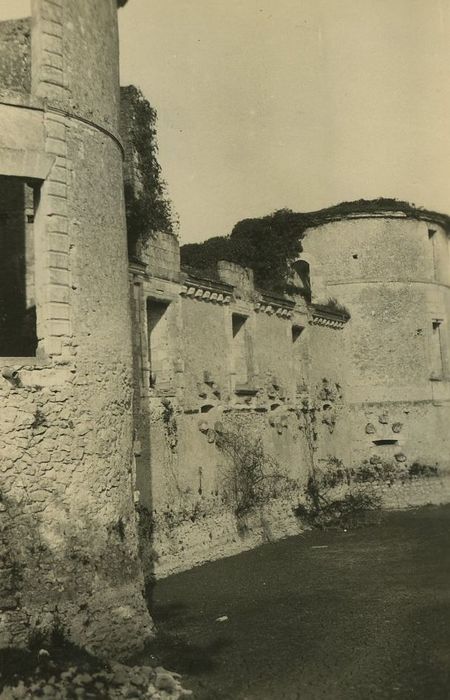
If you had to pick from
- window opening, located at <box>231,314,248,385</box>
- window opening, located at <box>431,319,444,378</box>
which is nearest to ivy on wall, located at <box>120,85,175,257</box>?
window opening, located at <box>231,314,248,385</box>

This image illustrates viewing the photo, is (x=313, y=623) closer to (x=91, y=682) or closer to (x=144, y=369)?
(x=91, y=682)

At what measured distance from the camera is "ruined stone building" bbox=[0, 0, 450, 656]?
770cm

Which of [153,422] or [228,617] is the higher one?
[153,422]

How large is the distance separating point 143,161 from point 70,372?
21.3 ft

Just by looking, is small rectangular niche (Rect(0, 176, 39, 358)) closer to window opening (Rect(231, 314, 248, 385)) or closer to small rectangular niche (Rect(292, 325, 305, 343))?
window opening (Rect(231, 314, 248, 385))

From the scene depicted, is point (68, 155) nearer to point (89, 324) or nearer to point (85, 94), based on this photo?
point (85, 94)

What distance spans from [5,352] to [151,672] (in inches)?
223

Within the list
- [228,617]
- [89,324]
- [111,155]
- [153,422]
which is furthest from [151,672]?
[111,155]

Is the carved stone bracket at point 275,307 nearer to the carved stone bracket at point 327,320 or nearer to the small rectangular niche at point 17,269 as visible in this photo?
the carved stone bracket at point 327,320

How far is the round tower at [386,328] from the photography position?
65.8 feet

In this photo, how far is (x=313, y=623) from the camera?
29.4ft

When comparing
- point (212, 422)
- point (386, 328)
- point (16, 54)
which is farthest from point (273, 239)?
point (16, 54)

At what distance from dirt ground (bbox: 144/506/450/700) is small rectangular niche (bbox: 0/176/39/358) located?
4352 millimetres

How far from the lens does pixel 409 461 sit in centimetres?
1995
